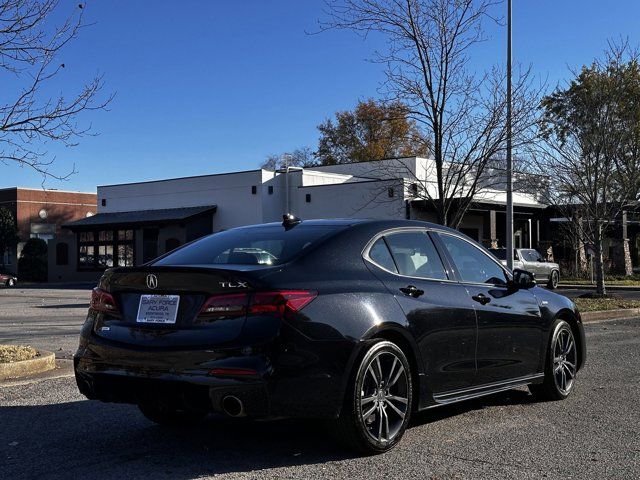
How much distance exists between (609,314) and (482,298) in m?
11.6

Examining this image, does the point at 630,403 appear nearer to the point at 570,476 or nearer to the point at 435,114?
the point at 570,476

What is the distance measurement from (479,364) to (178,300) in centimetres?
262

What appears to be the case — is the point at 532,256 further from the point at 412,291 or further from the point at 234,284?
the point at 234,284

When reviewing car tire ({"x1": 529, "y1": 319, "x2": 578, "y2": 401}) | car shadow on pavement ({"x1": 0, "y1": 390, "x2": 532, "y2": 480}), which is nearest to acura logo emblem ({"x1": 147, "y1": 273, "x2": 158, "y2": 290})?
car shadow on pavement ({"x1": 0, "y1": 390, "x2": 532, "y2": 480})

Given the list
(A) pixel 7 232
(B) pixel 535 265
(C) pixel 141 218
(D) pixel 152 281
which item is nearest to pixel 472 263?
(D) pixel 152 281

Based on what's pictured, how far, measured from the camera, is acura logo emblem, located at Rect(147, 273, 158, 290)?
4695 millimetres

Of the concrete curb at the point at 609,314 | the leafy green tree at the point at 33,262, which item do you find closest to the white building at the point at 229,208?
the leafy green tree at the point at 33,262

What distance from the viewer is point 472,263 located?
20.6 feet

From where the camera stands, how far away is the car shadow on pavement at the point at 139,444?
14.9ft

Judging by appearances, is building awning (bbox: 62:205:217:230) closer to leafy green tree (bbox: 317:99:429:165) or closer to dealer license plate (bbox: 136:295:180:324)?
leafy green tree (bbox: 317:99:429:165)

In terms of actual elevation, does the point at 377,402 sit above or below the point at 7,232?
below

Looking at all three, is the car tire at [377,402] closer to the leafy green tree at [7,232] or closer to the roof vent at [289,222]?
the roof vent at [289,222]

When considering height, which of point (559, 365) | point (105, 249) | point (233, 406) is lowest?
point (559, 365)

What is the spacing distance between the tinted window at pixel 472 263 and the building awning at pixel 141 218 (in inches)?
1434
